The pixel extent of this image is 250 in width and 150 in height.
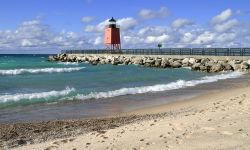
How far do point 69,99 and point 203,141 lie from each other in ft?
35.5

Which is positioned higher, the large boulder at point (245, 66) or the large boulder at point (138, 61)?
the large boulder at point (245, 66)

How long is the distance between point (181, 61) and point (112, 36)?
2378 cm

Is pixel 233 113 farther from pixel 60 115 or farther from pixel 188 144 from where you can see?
pixel 60 115

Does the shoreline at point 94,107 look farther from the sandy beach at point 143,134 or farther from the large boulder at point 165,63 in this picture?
the large boulder at point 165,63

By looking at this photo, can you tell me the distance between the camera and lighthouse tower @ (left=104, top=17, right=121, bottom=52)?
227ft

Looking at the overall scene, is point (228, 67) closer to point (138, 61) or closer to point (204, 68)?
point (204, 68)

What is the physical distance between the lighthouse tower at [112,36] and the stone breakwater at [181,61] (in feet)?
9.77

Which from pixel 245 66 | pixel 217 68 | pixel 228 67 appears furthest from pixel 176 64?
pixel 245 66

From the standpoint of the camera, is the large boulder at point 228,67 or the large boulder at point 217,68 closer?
the large boulder at point 217,68

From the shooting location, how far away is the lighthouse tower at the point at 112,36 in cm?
6919

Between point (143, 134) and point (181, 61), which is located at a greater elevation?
point (143, 134)

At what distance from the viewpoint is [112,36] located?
69.2 meters

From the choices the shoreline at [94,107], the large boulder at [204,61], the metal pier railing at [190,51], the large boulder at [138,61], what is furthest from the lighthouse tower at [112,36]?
the shoreline at [94,107]

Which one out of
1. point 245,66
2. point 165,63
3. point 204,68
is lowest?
point 204,68
